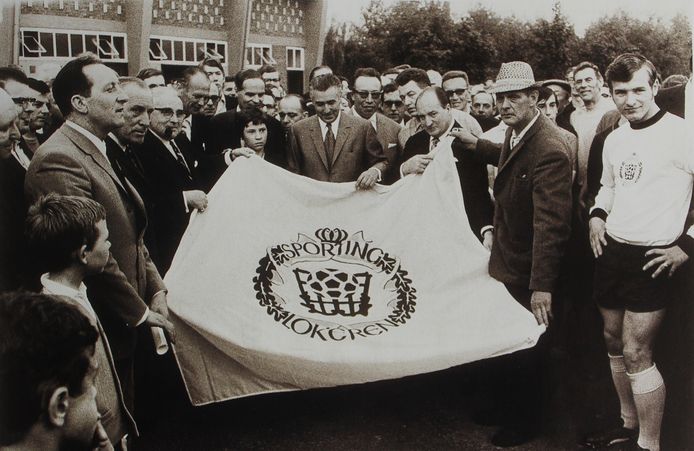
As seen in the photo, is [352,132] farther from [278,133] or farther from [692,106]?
[692,106]

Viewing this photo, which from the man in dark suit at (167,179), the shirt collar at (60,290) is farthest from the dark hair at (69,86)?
the man in dark suit at (167,179)

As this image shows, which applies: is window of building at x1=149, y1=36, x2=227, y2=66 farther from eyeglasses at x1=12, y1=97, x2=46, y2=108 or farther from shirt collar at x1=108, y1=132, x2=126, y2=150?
shirt collar at x1=108, y1=132, x2=126, y2=150

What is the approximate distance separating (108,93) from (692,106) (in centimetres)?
279

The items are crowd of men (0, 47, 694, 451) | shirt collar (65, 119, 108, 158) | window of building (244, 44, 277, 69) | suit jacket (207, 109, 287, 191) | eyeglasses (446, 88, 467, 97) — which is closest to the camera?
crowd of men (0, 47, 694, 451)

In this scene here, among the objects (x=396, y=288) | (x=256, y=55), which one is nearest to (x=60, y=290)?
(x=396, y=288)

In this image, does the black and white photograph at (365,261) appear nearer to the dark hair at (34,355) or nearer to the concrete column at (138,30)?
the dark hair at (34,355)

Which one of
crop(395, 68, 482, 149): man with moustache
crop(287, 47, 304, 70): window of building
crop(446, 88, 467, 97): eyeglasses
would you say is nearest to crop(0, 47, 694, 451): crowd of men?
crop(395, 68, 482, 149): man with moustache

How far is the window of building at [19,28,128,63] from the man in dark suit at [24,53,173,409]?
4.37 meters

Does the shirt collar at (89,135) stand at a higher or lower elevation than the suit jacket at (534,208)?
higher

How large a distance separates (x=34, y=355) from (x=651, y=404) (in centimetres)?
278

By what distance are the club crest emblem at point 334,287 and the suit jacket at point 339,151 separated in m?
1.09

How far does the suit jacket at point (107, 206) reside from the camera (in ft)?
9.01

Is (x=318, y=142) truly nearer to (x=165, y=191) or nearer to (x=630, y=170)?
(x=165, y=191)

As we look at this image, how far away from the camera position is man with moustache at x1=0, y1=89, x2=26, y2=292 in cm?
252
